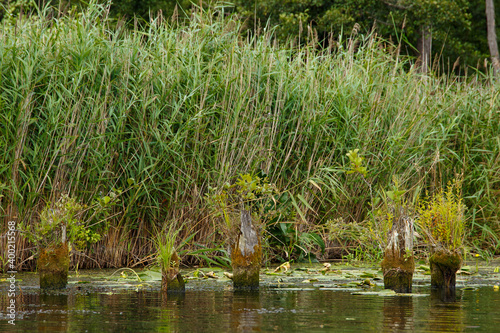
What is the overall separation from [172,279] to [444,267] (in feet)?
6.87

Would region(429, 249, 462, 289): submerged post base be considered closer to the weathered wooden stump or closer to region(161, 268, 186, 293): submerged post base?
region(161, 268, 186, 293): submerged post base

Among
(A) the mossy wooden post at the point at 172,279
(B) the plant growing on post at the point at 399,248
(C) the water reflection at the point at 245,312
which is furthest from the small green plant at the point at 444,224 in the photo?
(A) the mossy wooden post at the point at 172,279

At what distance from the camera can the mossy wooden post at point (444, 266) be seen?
5.24 metres

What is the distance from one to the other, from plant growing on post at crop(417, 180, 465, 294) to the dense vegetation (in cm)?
116

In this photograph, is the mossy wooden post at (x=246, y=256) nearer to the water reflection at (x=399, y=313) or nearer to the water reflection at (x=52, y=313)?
the water reflection at (x=399, y=313)

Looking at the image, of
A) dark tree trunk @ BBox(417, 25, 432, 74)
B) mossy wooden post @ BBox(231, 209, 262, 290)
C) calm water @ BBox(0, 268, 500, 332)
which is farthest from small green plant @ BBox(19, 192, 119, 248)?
dark tree trunk @ BBox(417, 25, 432, 74)

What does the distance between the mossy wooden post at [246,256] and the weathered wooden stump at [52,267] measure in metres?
1.32

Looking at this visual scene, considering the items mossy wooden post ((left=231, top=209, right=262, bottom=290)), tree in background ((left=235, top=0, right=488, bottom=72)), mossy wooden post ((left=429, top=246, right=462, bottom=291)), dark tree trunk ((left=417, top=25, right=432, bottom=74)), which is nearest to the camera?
mossy wooden post ((left=429, top=246, right=462, bottom=291))

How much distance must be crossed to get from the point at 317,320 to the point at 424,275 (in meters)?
2.71

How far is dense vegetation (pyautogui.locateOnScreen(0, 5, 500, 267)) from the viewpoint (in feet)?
21.3

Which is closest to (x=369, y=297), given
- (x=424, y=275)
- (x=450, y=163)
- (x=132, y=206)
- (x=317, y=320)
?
(x=317, y=320)

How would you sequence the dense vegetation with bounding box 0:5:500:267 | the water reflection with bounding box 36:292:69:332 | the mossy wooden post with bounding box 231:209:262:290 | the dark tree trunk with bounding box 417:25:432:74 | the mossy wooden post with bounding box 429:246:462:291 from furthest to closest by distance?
1. the dark tree trunk with bounding box 417:25:432:74
2. the dense vegetation with bounding box 0:5:500:267
3. the mossy wooden post with bounding box 231:209:262:290
4. the mossy wooden post with bounding box 429:246:462:291
5. the water reflection with bounding box 36:292:69:332

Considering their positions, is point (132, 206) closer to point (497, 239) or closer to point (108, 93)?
point (108, 93)

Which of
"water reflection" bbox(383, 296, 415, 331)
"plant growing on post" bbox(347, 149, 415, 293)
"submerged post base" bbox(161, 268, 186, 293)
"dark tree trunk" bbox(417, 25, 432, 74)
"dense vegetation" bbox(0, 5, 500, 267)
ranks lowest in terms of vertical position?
"water reflection" bbox(383, 296, 415, 331)
